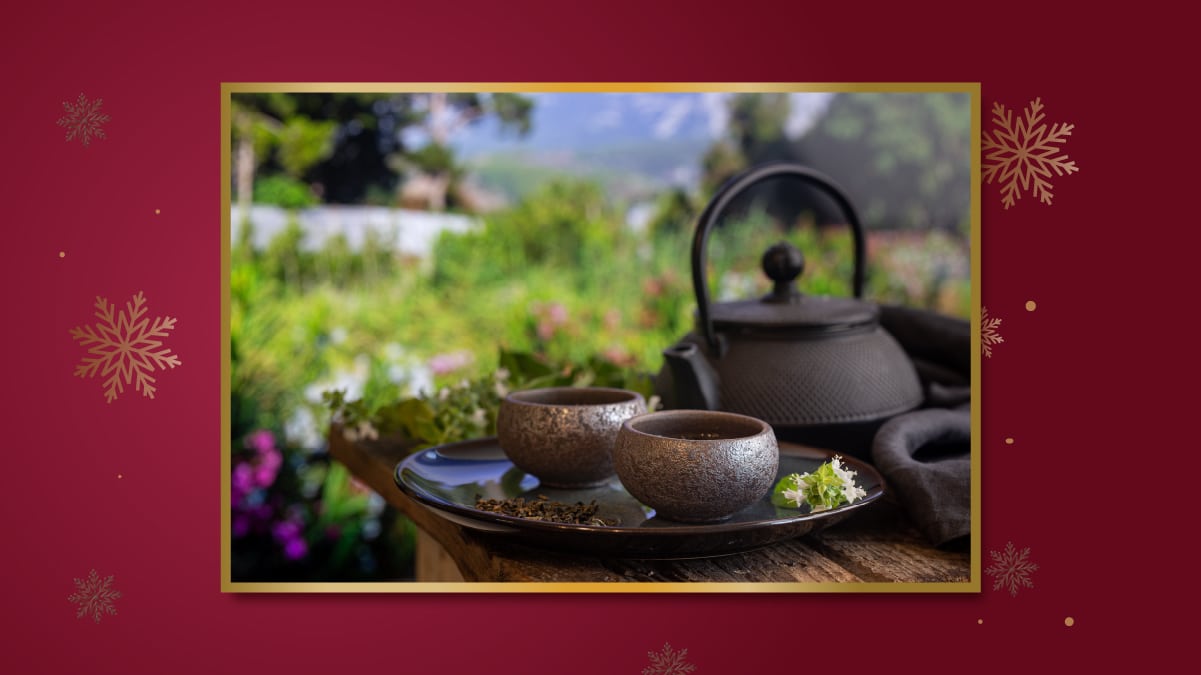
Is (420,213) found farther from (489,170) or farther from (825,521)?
(825,521)

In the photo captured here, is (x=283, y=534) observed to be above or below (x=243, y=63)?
below

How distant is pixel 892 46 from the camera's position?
0.86 meters

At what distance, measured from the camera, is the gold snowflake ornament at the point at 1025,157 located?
0.85 metres

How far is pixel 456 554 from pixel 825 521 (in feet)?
1.07

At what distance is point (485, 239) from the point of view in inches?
103

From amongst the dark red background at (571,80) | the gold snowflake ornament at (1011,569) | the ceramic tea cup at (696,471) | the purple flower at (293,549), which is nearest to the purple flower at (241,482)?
the purple flower at (293,549)

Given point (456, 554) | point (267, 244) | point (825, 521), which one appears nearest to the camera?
point (825, 521)

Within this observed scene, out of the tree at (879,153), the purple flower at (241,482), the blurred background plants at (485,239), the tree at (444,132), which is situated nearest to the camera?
the purple flower at (241,482)

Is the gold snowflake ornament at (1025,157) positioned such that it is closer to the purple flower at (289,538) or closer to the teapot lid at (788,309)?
the teapot lid at (788,309)

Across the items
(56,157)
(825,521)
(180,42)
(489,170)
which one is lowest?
(825,521)

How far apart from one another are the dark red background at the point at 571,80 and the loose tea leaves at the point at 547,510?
0.12 meters

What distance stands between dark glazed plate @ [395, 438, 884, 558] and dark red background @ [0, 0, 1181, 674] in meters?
0.11

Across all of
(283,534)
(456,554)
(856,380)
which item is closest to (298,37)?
(456,554)

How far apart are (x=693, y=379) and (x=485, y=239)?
1.79m
